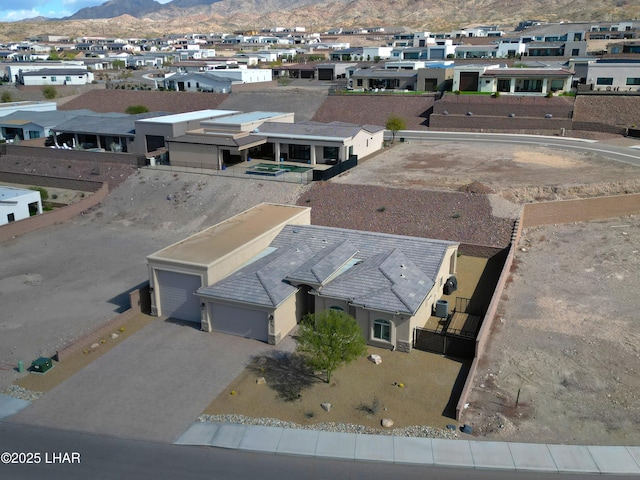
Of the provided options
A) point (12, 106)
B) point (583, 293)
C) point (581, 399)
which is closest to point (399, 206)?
point (583, 293)

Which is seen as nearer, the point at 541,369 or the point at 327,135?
the point at 541,369

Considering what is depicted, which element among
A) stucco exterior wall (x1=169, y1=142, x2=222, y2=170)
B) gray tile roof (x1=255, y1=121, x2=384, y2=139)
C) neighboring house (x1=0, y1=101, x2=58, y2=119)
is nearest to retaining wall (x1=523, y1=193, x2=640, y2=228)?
gray tile roof (x1=255, y1=121, x2=384, y2=139)

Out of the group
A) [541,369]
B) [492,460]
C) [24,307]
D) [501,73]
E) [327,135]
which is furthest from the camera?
[501,73]

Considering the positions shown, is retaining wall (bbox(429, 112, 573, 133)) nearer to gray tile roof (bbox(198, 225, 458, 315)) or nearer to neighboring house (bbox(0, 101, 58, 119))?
gray tile roof (bbox(198, 225, 458, 315))

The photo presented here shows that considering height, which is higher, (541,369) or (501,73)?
(501,73)

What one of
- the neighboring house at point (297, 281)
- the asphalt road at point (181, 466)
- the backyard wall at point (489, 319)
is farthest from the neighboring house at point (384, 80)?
the asphalt road at point (181, 466)

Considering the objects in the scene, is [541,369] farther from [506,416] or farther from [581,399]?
[506,416]

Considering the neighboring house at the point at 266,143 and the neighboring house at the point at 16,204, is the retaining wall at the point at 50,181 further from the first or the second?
the neighboring house at the point at 266,143
